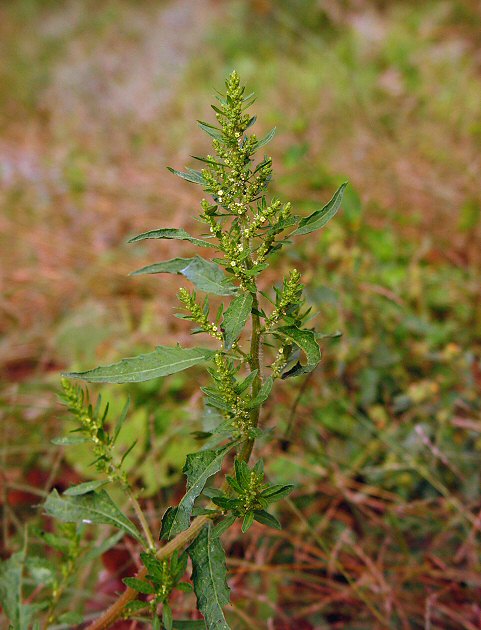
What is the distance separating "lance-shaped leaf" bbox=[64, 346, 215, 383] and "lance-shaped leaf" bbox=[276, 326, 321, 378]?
0.43 ft

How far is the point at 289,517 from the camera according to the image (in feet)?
5.89

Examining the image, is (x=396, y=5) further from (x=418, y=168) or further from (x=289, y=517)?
(x=289, y=517)

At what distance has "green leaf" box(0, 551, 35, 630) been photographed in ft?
3.81

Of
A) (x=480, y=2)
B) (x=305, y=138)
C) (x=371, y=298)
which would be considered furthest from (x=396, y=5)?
(x=371, y=298)

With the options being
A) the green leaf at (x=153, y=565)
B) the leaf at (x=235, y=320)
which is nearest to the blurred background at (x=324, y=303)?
the leaf at (x=235, y=320)

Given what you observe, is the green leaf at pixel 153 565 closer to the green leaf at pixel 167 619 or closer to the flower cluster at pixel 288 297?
the green leaf at pixel 167 619

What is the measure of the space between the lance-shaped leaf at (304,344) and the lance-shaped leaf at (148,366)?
5.1 inches

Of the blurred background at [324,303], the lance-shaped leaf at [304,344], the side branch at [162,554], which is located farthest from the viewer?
the blurred background at [324,303]

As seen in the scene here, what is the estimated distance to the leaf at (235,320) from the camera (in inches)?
35.5

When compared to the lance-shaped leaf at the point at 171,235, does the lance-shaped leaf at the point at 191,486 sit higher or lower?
lower

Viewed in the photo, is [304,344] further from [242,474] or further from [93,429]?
[93,429]

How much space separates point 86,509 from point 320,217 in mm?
694

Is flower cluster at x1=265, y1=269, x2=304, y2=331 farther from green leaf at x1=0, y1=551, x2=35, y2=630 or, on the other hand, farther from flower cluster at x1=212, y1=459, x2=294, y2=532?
green leaf at x1=0, y1=551, x2=35, y2=630

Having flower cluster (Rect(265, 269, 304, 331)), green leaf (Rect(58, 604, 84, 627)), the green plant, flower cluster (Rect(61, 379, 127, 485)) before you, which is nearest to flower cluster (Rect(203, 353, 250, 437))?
the green plant
